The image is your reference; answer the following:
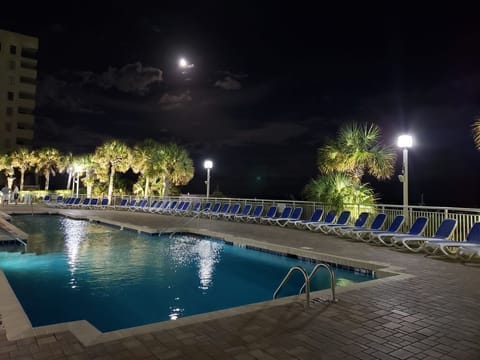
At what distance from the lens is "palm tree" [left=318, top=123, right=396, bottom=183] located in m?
14.2

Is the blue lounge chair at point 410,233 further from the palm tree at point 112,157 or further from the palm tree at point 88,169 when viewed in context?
the palm tree at point 88,169

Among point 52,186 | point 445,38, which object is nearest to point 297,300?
point 445,38

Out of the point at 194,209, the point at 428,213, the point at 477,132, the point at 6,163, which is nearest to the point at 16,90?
the point at 6,163

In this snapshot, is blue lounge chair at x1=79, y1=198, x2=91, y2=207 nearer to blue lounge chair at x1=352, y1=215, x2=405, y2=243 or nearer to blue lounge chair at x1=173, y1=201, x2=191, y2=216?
blue lounge chair at x1=173, y1=201, x2=191, y2=216

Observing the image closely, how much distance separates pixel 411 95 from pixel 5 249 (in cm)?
2854

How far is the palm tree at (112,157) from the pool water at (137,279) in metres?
19.7

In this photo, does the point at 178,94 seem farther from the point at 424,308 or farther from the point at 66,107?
the point at 424,308

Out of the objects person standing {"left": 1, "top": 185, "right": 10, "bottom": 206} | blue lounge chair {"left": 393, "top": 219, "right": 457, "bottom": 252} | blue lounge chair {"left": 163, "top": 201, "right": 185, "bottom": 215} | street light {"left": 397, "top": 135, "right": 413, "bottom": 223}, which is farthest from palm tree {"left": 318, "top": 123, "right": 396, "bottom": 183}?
person standing {"left": 1, "top": 185, "right": 10, "bottom": 206}

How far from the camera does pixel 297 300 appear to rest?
479cm

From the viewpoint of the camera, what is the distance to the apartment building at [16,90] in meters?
51.8

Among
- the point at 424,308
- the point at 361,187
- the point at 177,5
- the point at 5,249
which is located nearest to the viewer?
the point at 424,308

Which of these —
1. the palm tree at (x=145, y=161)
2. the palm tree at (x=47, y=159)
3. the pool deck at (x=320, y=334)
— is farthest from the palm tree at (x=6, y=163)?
the pool deck at (x=320, y=334)

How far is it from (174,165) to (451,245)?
77.0 ft

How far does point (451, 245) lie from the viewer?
25.9 ft
